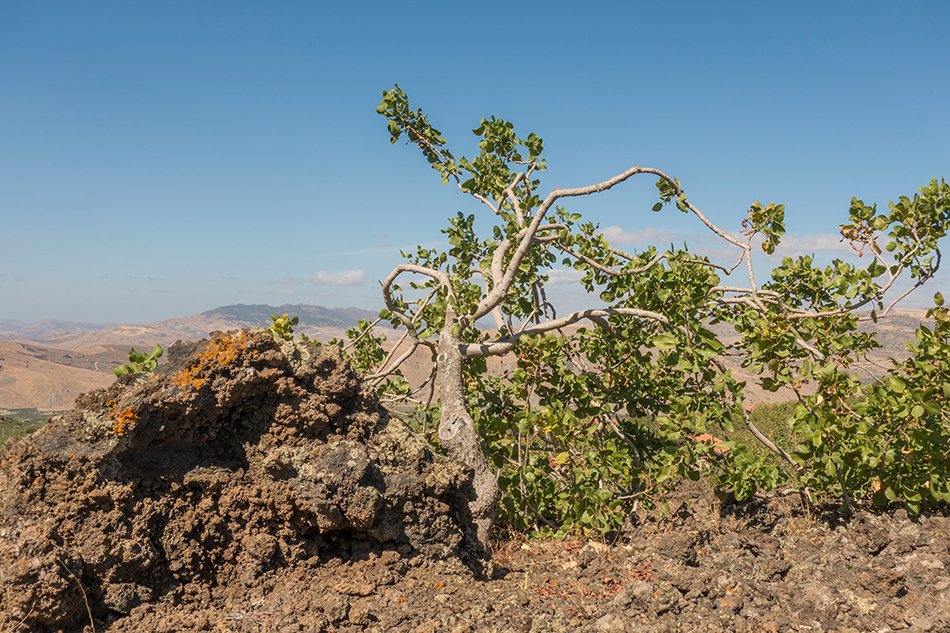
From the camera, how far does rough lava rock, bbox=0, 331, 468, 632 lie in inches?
104

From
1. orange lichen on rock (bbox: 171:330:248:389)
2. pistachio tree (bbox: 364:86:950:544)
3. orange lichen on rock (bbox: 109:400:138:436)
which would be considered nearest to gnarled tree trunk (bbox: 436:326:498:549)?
pistachio tree (bbox: 364:86:950:544)

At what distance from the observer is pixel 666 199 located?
16.9 ft

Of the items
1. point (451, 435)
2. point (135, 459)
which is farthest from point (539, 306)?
point (135, 459)

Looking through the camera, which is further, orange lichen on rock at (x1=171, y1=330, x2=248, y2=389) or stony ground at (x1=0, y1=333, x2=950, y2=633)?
orange lichen on rock at (x1=171, y1=330, x2=248, y2=389)

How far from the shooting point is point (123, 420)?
2.79 m

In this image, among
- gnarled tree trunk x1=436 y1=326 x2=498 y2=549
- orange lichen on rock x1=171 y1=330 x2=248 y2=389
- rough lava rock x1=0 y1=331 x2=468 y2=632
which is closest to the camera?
rough lava rock x1=0 y1=331 x2=468 y2=632

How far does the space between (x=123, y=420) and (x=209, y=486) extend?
589 millimetres

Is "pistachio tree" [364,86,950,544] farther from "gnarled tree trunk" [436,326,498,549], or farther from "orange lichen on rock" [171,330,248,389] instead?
"orange lichen on rock" [171,330,248,389]

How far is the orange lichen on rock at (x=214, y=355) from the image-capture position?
2953 millimetres

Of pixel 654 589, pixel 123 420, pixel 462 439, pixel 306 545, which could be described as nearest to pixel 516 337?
pixel 462 439

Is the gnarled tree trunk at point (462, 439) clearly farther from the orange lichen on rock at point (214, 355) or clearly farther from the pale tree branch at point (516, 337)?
the orange lichen on rock at point (214, 355)

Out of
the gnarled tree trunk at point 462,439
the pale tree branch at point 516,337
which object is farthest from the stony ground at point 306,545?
the pale tree branch at point 516,337

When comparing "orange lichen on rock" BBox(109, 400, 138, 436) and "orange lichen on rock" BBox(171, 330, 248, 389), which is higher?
"orange lichen on rock" BBox(171, 330, 248, 389)

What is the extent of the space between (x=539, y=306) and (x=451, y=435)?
243 cm
